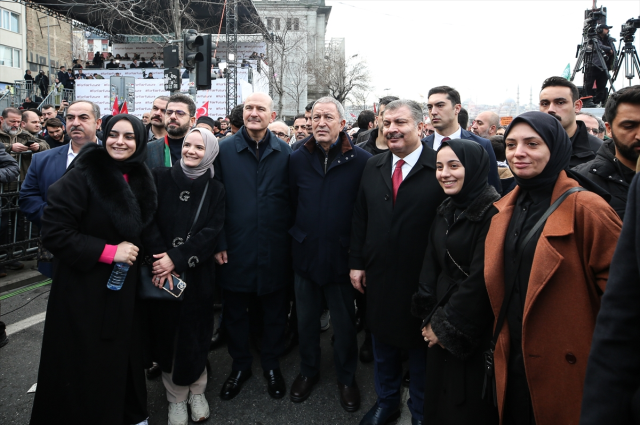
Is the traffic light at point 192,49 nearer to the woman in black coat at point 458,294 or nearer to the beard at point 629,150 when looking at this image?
the woman in black coat at point 458,294

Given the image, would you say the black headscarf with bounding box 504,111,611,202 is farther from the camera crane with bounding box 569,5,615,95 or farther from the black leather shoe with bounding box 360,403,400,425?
the camera crane with bounding box 569,5,615,95

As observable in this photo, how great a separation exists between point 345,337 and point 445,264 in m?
1.20

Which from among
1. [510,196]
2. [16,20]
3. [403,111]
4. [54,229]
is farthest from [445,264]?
[16,20]

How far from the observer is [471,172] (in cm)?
241

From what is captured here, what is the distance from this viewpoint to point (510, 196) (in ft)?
7.22

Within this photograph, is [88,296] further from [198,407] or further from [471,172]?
[471,172]

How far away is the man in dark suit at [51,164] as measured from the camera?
3.56 meters

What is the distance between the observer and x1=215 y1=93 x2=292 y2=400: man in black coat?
3332mm

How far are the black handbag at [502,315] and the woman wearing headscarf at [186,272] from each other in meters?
1.94

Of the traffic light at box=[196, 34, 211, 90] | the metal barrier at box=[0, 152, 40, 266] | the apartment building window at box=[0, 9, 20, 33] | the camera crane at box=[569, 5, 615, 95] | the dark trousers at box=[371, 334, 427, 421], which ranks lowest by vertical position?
the dark trousers at box=[371, 334, 427, 421]

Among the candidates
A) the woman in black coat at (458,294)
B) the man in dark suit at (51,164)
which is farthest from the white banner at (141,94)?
the woman in black coat at (458,294)

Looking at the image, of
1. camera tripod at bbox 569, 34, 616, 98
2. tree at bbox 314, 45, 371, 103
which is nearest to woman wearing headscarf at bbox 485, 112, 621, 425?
camera tripod at bbox 569, 34, 616, 98

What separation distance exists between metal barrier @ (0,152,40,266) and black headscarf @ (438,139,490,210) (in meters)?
5.76

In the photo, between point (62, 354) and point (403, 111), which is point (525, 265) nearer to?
point (403, 111)
